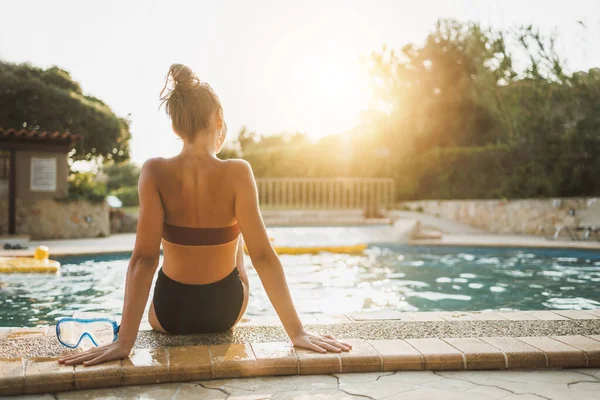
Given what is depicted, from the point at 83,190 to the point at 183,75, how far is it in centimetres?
1259

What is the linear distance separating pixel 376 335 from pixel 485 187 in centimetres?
1468

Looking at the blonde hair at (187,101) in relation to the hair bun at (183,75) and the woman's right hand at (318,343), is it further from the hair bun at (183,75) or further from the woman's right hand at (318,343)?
the woman's right hand at (318,343)

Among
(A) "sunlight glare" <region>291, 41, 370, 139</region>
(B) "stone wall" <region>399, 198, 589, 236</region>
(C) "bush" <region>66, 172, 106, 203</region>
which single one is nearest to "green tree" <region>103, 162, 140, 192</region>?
(A) "sunlight glare" <region>291, 41, 370, 139</region>

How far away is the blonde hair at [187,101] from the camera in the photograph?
237cm

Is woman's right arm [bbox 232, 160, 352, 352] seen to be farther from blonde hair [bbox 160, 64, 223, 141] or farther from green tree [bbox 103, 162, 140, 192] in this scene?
green tree [bbox 103, 162, 140, 192]

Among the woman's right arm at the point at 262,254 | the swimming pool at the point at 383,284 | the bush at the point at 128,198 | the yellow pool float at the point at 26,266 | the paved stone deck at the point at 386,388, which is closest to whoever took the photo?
the paved stone deck at the point at 386,388

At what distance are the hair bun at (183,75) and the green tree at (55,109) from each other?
55.5 ft

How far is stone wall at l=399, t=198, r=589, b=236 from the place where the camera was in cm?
1345

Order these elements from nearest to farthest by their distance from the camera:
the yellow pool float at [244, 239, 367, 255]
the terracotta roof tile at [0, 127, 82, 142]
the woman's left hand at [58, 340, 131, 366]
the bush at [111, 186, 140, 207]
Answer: the woman's left hand at [58, 340, 131, 366]
the yellow pool float at [244, 239, 367, 255]
the terracotta roof tile at [0, 127, 82, 142]
the bush at [111, 186, 140, 207]

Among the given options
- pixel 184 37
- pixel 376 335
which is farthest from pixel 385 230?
pixel 376 335

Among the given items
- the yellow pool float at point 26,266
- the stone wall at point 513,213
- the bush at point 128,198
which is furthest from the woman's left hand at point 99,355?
the bush at point 128,198

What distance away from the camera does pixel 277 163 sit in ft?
65.8

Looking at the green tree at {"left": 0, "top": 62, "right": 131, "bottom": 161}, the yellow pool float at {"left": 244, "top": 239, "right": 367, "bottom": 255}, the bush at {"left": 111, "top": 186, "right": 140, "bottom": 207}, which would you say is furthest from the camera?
the bush at {"left": 111, "top": 186, "right": 140, "bottom": 207}

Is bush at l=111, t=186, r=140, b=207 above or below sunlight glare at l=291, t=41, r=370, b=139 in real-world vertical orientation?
below
